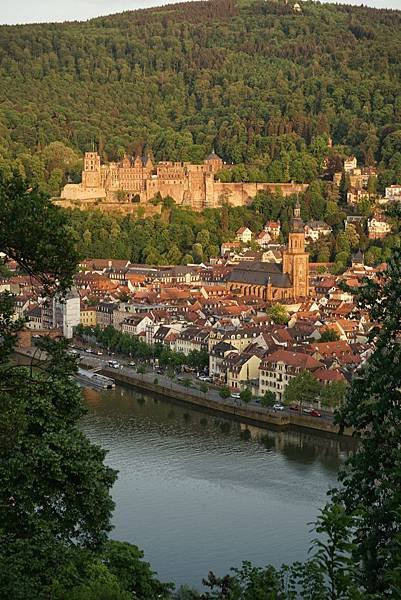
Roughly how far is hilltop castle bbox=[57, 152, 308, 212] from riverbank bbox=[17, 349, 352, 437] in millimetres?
15051

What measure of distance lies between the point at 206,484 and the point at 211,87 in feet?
139

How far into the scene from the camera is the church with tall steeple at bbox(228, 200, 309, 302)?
26.2 metres

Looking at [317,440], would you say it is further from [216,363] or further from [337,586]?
[337,586]

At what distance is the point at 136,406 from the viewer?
1728 centimetres

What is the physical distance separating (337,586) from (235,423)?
1225cm

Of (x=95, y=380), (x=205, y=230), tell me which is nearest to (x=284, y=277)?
(x=205, y=230)

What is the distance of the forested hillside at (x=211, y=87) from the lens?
3956cm

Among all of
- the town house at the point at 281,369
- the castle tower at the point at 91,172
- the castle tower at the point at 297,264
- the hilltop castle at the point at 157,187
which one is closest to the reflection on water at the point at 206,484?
the town house at the point at 281,369

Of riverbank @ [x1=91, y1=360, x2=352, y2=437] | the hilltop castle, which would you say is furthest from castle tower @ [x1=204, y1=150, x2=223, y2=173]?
A: riverbank @ [x1=91, y1=360, x2=352, y2=437]

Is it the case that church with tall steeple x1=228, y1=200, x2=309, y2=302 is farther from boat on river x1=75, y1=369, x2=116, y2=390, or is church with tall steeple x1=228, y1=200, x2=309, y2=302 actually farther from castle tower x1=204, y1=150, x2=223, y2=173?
castle tower x1=204, y1=150, x2=223, y2=173

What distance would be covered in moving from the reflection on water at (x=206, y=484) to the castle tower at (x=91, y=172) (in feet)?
64.0

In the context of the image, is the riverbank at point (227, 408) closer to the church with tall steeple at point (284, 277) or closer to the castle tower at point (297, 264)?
the church with tall steeple at point (284, 277)

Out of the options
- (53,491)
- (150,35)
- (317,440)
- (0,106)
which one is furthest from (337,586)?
(150,35)

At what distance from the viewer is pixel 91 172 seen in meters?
36.6
